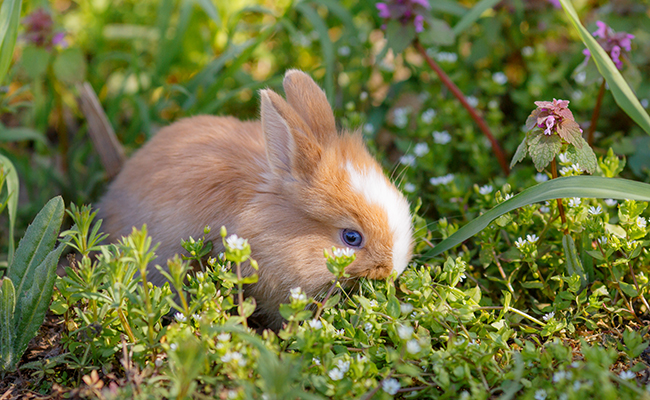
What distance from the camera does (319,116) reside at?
3.52m

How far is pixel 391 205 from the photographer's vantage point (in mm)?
3352

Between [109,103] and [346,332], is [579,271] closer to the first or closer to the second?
[346,332]

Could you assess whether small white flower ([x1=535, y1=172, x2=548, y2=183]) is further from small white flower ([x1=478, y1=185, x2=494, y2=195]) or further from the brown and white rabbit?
the brown and white rabbit

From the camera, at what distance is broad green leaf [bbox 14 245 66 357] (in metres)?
2.91

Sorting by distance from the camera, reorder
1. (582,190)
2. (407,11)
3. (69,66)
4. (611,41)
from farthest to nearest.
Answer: (69,66) < (407,11) < (611,41) < (582,190)

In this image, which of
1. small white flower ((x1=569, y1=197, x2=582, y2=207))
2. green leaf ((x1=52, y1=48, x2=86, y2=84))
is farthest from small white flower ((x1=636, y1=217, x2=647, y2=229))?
green leaf ((x1=52, y1=48, x2=86, y2=84))

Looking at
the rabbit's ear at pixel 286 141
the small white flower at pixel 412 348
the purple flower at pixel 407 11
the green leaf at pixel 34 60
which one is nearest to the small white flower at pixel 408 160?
the purple flower at pixel 407 11

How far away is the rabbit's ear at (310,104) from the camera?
11.5 feet

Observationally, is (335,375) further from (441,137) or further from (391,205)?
(441,137)

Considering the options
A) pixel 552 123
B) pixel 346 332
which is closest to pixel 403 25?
pixel 552 123

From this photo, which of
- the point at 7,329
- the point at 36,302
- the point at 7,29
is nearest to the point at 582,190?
the point at 36,302

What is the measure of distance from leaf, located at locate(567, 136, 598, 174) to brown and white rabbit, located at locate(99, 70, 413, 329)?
101 centimetres

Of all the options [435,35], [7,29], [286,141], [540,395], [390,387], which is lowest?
[540,395]

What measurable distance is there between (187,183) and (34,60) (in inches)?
74.0
